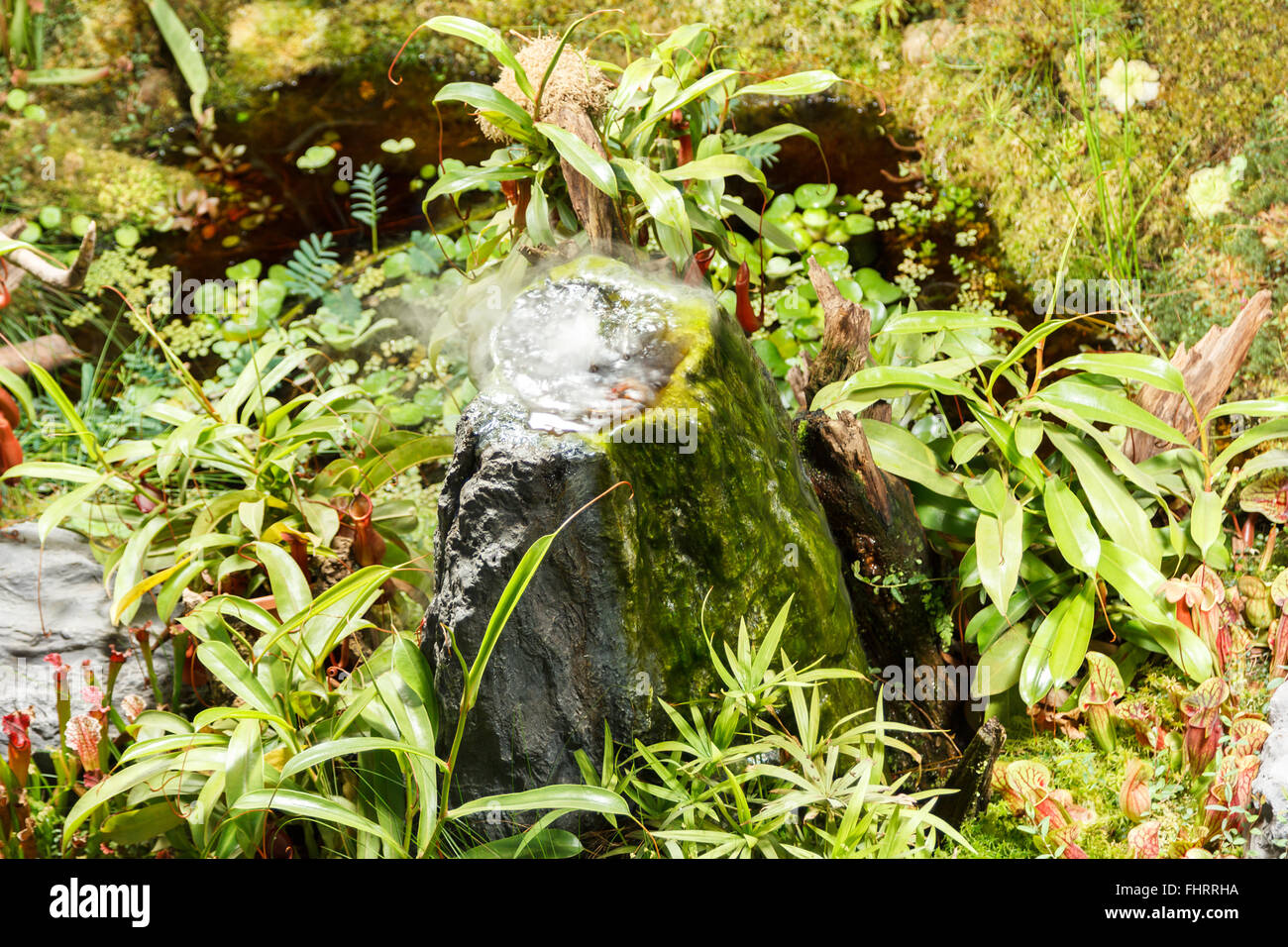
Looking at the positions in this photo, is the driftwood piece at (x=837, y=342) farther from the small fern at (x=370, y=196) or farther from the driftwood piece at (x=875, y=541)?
the small fern at (x=370, y=196)

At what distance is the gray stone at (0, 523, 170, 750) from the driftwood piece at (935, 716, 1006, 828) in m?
2.25

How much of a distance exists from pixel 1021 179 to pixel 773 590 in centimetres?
285

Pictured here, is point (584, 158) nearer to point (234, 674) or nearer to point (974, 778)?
point (234, 674)

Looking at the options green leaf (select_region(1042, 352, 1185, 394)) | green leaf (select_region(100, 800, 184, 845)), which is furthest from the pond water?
green leaf (select_region(100, 800, 184, 845))

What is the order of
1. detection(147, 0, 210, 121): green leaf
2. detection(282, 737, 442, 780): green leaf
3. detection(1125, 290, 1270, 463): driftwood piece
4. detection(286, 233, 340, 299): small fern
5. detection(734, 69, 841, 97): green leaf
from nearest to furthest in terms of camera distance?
detection(282, 737, 442, 780): green leaf → detection(1125, 290, 1270, 463): driftwood piece → detection(734, 69, 841, 97): green leaf → detection(286, 233, 340, 299): small fern → detection(147, 0, 210, 121): green leaf

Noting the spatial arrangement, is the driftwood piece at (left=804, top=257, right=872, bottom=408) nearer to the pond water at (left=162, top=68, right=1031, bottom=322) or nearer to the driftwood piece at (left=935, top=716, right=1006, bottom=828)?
the driftwood piece at (left=935, top=716, right=1006, bottom=828)

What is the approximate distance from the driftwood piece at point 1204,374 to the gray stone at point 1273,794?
33.6 inches

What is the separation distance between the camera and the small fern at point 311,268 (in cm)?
429

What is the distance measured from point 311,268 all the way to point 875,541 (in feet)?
9.91

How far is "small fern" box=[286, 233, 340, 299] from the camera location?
169 inches

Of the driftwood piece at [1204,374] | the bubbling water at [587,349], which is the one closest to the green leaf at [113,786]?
the bubbling water at [587,349]

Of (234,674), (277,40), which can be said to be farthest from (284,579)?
(277,40)
